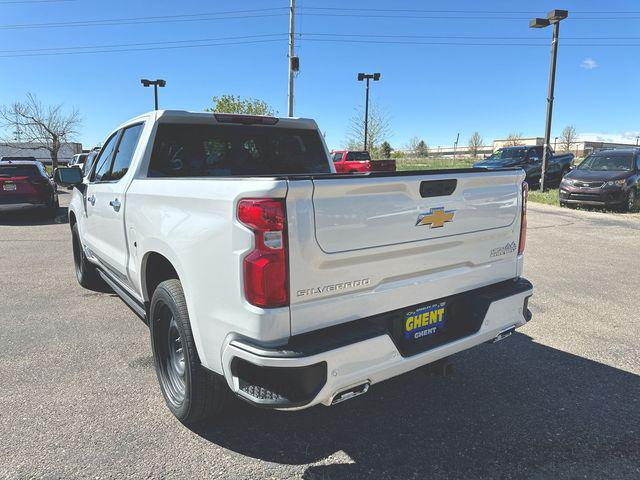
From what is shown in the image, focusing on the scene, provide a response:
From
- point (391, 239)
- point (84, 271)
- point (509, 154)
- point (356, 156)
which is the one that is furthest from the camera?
point (356, 156)

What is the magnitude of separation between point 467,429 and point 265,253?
1780 millimetres

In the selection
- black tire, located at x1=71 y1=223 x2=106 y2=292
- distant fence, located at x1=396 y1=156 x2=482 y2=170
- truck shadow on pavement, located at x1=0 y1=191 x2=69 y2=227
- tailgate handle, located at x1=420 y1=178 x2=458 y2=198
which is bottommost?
truck shadow on pavement, located at x1=0 y1=191 x2=69 y2=227

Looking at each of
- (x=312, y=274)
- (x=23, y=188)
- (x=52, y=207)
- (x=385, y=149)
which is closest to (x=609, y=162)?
(x=312, y=274)

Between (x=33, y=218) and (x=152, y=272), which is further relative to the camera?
(x=33, y=218)

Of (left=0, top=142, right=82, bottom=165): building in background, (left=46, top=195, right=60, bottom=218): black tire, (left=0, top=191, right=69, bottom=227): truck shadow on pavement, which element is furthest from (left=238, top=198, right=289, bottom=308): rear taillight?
(left=0, top=142, right=82, bottom=165): building in background

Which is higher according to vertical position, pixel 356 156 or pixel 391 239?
pixel 356 156

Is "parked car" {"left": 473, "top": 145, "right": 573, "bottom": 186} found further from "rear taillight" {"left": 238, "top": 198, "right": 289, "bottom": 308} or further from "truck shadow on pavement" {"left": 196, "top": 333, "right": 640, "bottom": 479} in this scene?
"rear taillight" {"left": 238, "top": 198, "right": 289, "bottom": 308}

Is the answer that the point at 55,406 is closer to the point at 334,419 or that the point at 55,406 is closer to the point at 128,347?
the point at 128,347

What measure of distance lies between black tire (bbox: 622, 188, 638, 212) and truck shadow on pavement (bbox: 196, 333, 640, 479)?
11.7 metres

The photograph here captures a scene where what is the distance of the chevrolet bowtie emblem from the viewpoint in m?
2.54

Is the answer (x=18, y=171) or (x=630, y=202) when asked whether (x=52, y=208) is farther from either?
(x=630, y=202)

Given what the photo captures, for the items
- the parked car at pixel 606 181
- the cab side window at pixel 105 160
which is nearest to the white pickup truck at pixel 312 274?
the cab side window at pixel 105 160

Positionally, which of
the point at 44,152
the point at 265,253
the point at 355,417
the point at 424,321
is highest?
the point at 44,152

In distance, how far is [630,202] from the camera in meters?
13.3
